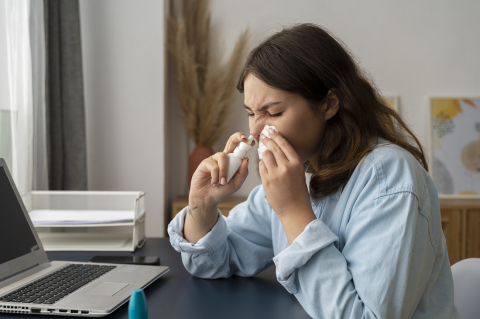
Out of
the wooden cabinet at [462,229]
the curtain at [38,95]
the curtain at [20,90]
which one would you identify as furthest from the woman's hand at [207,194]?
the wooden cabinet at [462,229]

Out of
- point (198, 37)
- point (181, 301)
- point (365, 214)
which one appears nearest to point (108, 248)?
point (181, 301)

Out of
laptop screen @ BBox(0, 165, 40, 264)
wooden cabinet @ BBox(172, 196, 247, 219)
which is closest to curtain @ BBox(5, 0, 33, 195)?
laptop screen @ BBox(0, 165, 40, 264)

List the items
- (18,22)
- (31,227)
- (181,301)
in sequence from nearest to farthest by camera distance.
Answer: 1. (181,301)
2. (31,227)
3. (18,22)

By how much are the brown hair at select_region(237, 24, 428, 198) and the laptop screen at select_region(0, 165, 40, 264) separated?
0.63 metres

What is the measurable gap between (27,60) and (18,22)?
0.51 feet

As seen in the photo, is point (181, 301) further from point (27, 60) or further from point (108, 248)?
point (27, 60)

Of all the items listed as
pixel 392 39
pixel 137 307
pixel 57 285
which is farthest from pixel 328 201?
pixel 392 39

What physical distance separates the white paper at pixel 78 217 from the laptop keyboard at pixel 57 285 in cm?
32

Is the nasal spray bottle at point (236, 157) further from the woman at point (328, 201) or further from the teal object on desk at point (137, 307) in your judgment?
the teal object on desk at point (137, 307)

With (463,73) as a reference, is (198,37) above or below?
above

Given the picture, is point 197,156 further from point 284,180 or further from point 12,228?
point 284,180

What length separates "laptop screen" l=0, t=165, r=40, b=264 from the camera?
1.03 meters

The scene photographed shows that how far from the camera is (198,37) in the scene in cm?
269

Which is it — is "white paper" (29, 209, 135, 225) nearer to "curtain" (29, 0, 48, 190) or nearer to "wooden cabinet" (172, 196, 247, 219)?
"curtain" (29, 0, 48, 190)
